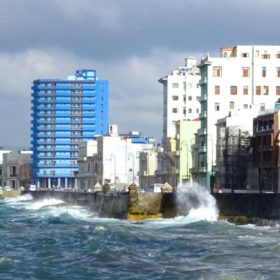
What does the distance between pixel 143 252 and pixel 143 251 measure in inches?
30.8

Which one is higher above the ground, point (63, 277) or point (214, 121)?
point (214, 121)

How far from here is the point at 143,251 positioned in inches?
2318

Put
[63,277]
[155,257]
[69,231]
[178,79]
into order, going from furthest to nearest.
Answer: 1. [178,79]
2. [69,231]
3. [155,257]
4. [63,277]

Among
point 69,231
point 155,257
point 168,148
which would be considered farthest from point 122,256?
point 168,148

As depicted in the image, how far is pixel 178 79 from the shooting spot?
7790 inches

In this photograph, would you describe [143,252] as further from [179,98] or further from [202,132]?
[179,98]

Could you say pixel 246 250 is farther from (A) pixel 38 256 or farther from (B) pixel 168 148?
(B) pixel 168 148

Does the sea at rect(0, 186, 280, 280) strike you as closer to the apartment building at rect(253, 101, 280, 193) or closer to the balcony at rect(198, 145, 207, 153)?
the apartment building at rect(253, 101, 280, 193)

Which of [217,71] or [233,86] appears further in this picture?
[233,86]

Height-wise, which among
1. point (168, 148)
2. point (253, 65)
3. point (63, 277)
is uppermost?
point (253, 65)

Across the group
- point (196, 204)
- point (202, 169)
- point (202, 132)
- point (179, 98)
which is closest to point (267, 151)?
point (196, 204)

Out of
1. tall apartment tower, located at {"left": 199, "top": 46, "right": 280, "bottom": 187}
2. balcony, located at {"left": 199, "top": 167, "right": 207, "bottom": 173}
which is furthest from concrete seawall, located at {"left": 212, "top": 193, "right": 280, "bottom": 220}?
tall apartment tower, located at {"left": 199, "top": 46, "right": 280, "bottom": 187}

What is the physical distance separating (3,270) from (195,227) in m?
34.8

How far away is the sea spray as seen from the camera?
95.6 metres
